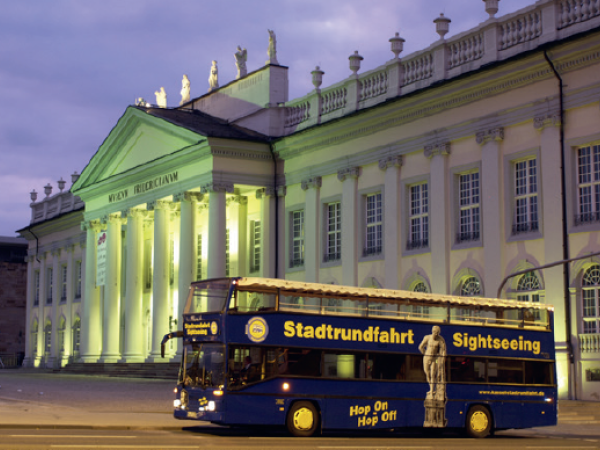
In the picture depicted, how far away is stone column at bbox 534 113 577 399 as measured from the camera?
31.7 m

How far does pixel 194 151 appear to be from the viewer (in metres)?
46.4

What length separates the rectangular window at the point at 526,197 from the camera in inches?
1331

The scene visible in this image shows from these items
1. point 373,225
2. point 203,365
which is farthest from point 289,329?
point 373,225

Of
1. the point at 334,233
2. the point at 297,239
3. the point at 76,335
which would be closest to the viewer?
the point at 334,233

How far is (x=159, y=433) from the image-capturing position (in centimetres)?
2125

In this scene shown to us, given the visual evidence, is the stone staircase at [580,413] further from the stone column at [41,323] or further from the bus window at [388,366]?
the stone column at [41,323]

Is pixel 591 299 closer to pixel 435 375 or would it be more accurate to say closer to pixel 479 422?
pixel 479 422

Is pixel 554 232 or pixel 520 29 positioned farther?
pixel 520 29

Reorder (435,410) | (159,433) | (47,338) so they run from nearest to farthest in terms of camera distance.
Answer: (159,433)
(435,410)
(47,338)

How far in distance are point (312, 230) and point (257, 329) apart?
2257cm

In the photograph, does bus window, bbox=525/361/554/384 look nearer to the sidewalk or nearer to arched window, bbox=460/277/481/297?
the sidewalk

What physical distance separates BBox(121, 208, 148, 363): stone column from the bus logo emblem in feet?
104

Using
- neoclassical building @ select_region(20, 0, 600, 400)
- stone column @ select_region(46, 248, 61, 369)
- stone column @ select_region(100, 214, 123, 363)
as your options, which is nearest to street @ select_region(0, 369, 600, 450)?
neoclassical building @ select_region(20, 0, 600, 400)

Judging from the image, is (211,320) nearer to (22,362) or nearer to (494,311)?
(494,311)
